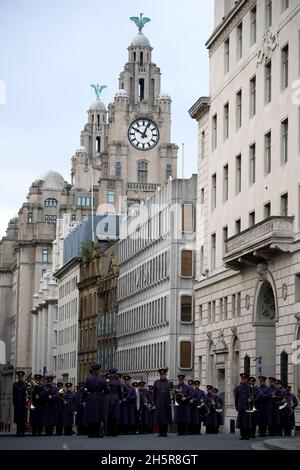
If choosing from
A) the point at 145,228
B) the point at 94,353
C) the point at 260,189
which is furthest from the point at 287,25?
the point at 94,353

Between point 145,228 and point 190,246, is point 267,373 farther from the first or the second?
point 145,228

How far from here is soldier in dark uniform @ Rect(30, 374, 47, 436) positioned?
4556 cm

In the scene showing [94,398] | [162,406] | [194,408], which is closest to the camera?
[94,398]

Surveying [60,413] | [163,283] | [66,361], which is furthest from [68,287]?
[60,413]

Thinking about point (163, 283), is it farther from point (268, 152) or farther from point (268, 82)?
point (268, 82)

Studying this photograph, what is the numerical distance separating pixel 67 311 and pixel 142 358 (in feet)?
165

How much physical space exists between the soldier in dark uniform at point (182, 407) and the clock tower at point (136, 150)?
475 ft

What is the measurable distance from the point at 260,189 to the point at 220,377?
43.4ft

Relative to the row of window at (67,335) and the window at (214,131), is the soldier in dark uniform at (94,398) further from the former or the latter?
the row of window at (67,335)

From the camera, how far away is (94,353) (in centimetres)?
12419

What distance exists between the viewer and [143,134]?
195625 millimetres

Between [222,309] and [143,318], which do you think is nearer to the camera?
[222,309]

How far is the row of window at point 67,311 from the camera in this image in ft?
462

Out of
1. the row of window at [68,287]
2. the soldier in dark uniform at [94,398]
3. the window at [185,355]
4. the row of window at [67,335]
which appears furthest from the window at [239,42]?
the row of window at [68,287]
